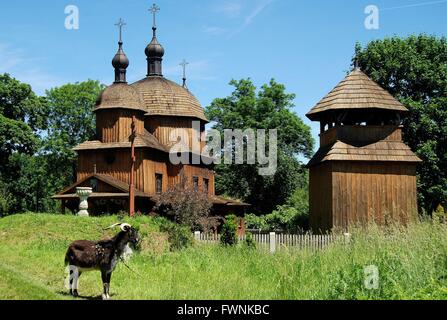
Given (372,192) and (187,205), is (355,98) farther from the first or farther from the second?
(187,205)

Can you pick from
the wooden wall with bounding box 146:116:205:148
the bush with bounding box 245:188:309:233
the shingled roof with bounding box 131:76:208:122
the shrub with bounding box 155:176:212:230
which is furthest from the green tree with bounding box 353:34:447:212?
the shrub with bounding box 155:176:212:230

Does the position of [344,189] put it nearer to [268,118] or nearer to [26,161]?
[268,118]

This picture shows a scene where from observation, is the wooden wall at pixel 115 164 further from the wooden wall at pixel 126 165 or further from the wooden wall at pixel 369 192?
the wooden wall at pixel 369 192

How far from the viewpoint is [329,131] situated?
29.8 metres

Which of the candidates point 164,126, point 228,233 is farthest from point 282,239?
point 164,126

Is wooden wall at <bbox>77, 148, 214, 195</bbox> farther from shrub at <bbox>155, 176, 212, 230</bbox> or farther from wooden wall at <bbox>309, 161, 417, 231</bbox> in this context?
wooden wall at <bbox>309, 161, 417, 231</bbox>

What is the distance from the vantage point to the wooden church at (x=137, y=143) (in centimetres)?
3450

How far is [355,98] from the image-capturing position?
28984mm

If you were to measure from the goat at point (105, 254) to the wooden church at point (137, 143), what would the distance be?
67.3ft

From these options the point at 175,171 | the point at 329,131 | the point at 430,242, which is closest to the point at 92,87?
the point at 175,171

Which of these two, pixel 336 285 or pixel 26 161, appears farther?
pixel 26 161

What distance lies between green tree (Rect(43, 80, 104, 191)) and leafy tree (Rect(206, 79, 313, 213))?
1189cm

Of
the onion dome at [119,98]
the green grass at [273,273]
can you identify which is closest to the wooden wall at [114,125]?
the onion dome at [119,98]

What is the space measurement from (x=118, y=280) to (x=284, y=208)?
3504 cm
